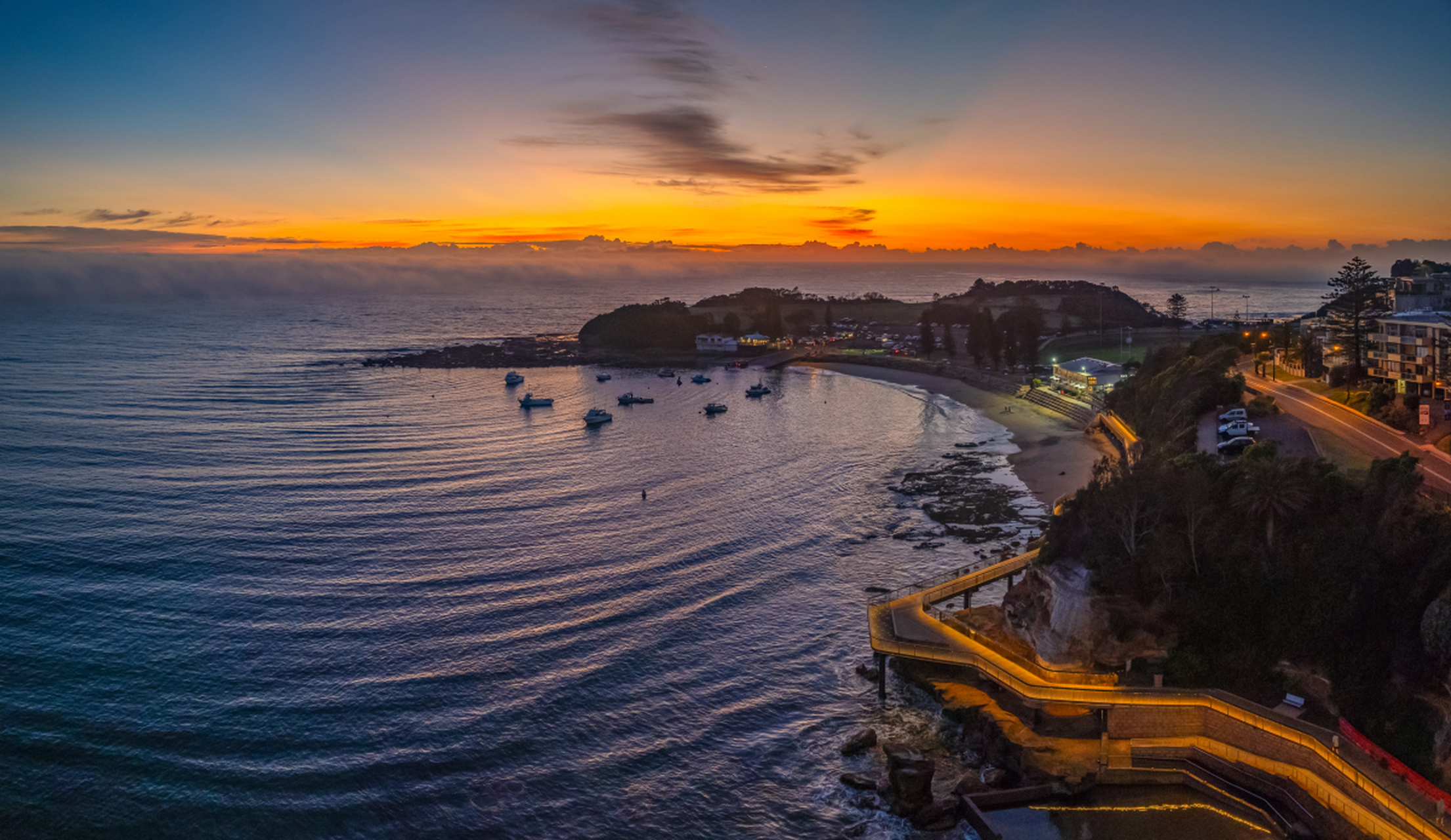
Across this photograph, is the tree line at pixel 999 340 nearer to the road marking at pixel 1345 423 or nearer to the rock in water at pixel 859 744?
the road marking at pixel 1345 423

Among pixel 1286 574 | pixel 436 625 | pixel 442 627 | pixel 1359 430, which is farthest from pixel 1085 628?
pixel 436 625

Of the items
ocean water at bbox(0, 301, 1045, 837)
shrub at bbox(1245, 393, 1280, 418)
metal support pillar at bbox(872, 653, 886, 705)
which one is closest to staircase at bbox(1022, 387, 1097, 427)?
ocean water at bbox(0, 301, 1045, 837)

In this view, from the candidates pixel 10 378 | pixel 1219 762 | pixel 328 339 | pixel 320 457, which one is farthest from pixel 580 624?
pixel 328 339

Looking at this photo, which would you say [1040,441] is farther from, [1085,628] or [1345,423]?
[1085,628]

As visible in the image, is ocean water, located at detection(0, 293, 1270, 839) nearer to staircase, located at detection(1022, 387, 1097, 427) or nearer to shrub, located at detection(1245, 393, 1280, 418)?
staircase, located at detection(1022, 387, 1097, 427)

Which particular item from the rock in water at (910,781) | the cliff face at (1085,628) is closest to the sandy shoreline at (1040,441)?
the cliff face at (1085,628)

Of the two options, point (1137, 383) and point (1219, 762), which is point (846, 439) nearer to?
point (1137, 383)
